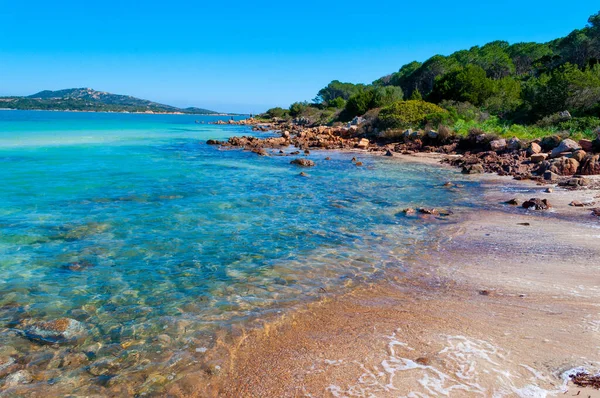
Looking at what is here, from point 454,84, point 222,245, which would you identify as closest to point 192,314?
point 222,245

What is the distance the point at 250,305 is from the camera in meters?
6.07

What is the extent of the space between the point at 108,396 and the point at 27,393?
85 centimetres

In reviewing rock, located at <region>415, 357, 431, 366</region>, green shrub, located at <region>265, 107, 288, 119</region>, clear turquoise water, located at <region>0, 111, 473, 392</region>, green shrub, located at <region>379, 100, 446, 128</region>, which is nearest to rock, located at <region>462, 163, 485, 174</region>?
clear turquoise water, located at <region>0, 111, 473, 392</region>

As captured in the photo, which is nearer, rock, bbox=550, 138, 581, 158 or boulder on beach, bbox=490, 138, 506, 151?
rock, bbox=550, 138, 581, 158

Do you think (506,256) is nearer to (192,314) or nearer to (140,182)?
(192,314)

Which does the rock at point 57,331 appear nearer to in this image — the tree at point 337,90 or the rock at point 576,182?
the rock at point 576,182

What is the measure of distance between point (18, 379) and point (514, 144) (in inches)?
963

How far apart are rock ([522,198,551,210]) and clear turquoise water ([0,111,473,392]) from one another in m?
2.07

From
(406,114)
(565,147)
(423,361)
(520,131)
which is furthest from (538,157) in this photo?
(423,361)

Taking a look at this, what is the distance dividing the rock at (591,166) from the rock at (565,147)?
1.81 metres

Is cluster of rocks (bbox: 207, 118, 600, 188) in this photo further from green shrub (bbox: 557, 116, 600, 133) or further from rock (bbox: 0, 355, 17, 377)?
rock (bbox: 0, 355, 17, 377)

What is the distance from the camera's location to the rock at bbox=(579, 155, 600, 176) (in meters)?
16.5

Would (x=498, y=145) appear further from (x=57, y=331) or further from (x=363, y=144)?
(x=57, y=331)

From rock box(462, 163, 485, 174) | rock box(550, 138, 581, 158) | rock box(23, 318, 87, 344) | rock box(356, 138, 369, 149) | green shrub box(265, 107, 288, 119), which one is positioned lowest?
rock box(23, 318, 87, 344)
